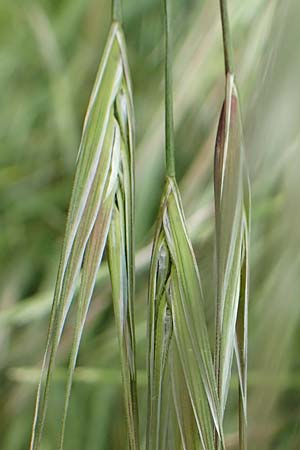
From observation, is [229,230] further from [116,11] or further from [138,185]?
[138,185]

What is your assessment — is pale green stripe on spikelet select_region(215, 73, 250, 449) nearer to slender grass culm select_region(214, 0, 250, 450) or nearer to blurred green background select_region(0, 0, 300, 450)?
slender grass culm select_region(214, 0, 250, 450)

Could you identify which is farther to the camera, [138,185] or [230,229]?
[138,185]

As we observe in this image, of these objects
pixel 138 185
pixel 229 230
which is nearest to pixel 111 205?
pixel 229 230

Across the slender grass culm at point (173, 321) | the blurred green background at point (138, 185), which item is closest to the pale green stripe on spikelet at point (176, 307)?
the slender grass culm at point (173, 321)

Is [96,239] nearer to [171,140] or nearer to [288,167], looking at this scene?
[171,140]

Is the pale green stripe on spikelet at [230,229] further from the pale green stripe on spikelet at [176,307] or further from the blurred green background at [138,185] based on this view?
the blurred green background at [138,185]

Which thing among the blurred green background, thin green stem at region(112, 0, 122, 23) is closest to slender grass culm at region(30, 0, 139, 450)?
thin green stem at region(112, 0, 122, 23)
